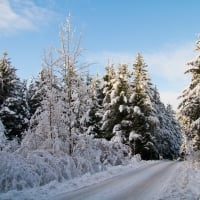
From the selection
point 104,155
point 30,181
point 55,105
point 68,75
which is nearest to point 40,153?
point 30,181

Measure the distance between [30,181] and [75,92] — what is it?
936 centimetres

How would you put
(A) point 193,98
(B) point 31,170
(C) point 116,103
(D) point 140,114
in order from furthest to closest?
1. (C) point 116,103
2. (D) point 140,114
3. (A) point 193,98
4. (B) point 31,170

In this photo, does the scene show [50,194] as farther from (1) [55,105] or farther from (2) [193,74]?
(2) [193,74]

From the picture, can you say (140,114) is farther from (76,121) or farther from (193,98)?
(76,121)

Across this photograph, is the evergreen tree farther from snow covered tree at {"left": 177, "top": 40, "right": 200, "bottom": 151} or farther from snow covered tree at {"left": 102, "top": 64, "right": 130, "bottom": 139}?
snow covered tree at {"left": 177, "top": 40, "right": 200, "bottom": 151}

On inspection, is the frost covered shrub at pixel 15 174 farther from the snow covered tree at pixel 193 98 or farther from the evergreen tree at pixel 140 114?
the evergreen tree at pixel 140 114

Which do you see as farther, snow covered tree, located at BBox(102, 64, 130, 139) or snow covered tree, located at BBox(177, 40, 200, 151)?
snow covered tree, located at BBox(102, 64, 130, 139)

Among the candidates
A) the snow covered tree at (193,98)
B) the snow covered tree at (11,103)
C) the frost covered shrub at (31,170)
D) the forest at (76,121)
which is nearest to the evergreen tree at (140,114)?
the forest at (76,121)

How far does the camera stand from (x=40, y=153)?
682 inches

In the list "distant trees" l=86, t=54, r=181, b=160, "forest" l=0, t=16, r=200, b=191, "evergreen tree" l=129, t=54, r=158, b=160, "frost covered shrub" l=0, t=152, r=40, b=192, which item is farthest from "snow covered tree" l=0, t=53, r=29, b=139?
"frost covered shrub" l=0, t=152, r=40, b=192

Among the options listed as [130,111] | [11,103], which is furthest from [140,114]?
[11,103]

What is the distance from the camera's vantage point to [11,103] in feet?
141

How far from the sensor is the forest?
16.1 metres

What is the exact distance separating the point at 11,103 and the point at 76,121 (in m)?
22.8
